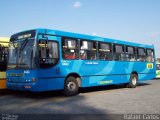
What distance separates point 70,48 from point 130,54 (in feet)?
20.0

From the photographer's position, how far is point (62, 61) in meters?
12.9

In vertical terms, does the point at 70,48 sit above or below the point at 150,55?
above

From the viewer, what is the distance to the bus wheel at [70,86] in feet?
43.3

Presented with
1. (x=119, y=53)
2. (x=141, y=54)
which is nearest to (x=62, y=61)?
(x=119, y=53)

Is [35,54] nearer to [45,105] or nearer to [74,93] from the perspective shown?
[45,105]

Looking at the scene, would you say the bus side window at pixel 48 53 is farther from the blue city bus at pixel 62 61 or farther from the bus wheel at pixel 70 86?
the bus wheel at pixel 70 86

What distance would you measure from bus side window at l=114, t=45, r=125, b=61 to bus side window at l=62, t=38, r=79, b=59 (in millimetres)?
3677

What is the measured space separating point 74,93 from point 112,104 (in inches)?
120

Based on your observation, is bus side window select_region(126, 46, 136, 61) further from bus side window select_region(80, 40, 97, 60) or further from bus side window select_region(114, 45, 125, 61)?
bus side window select_region(80, 40, 97, 60)

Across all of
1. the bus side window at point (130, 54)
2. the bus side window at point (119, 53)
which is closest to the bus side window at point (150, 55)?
the bus side window at point (130, 54)

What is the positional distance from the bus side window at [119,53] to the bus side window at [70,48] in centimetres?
368

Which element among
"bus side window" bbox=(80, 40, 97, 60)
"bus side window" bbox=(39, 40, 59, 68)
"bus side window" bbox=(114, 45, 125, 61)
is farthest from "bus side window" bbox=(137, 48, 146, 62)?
"bus side window" bbox=(39, 40, 59, 68)

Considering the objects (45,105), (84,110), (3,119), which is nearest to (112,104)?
(84,110)

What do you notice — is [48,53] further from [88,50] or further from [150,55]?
[150,55]
